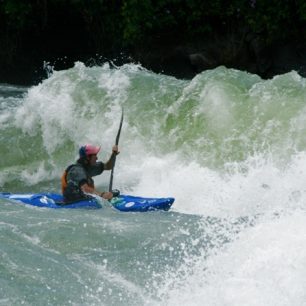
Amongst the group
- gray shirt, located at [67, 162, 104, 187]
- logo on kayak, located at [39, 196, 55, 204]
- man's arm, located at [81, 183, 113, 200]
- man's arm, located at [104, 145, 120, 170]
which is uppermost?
man's arm, located at [104, 145, 120, 170]

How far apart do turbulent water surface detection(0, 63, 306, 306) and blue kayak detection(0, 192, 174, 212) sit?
5.8 inches

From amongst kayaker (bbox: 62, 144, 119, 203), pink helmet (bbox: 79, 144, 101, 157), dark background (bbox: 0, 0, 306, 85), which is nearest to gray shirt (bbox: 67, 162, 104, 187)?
kayaker (bbox: 62, 144, 119, 203)

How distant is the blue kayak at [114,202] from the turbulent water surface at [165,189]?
0.48ft

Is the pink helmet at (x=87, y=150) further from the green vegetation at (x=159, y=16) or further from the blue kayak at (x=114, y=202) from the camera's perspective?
the green vegetation at (x=159, y=16)

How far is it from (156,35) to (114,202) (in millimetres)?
10244

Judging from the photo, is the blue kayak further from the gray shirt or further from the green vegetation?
the green vegetation

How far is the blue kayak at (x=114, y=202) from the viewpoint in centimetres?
768

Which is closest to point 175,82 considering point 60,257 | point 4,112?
point 4,112

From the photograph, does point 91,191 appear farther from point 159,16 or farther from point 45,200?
point 159,16

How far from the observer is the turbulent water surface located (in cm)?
500

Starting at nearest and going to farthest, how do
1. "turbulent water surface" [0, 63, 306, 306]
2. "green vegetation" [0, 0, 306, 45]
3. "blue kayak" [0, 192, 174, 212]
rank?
1. "turbulent water surface" [0, 63, 306, 306]
2. "blue kayak" [0, 192, 174, 212]
3. "green vegetation" [0, 0, 306, 45]

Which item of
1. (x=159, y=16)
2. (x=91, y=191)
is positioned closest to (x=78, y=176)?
(x=91, y=191)

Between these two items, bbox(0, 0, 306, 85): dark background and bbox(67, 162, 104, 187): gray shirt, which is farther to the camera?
bbox(0, 0, 306, 85): dark background

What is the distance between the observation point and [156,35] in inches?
691
